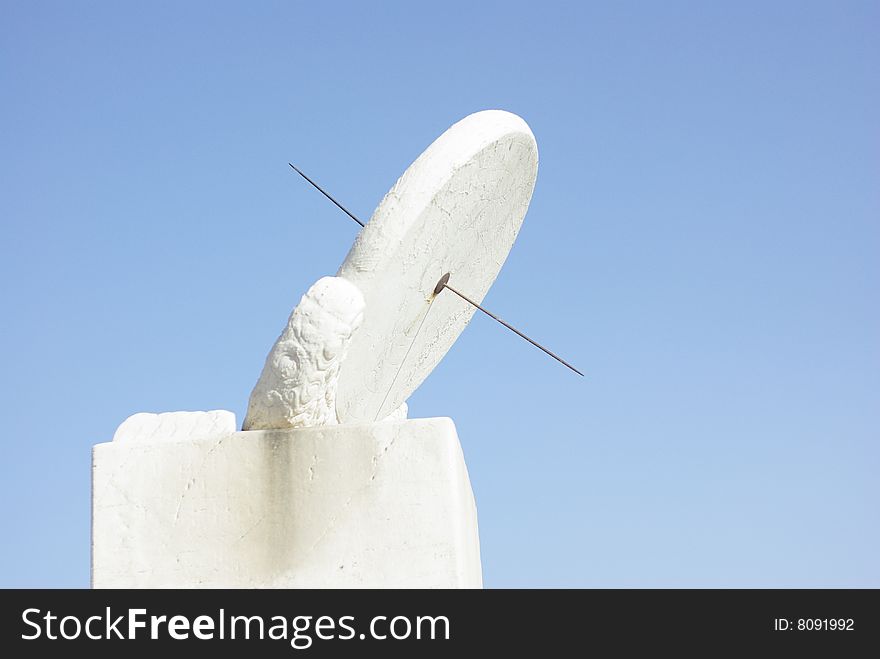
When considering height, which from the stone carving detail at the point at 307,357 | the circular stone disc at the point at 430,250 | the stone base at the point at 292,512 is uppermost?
the circular stone disc at the point at 430,250

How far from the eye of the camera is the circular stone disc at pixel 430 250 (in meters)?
5.52

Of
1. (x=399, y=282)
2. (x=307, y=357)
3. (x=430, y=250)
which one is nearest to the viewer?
(x=307, y=357)

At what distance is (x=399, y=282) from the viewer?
19.1 feet

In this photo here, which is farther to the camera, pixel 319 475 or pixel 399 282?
pixel 399 282

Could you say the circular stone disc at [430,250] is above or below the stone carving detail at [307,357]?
above

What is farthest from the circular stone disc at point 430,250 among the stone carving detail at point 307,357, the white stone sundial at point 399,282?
the stone carving detail at point 307,357

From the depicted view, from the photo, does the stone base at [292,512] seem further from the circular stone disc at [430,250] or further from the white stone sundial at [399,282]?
the circular stone disc at [430,250]

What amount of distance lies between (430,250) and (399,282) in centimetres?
26

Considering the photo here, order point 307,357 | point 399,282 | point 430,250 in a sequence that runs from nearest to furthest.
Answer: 1. point 307,357
2. point 399,282
3. point 430,250

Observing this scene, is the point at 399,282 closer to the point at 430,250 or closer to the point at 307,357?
the point at 430,250

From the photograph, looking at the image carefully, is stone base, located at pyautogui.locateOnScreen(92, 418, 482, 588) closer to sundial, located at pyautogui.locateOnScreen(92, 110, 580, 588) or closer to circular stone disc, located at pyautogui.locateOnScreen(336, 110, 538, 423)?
sundial, located at pyautogui.locateOnScreen(92, 110, 580, 588)

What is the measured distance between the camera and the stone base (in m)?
5.35

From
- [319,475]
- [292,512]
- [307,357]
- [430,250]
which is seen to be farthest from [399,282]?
[292,512]

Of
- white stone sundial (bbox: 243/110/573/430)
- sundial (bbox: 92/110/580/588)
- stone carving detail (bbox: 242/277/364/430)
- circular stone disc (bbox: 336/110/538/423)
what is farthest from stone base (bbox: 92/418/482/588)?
circular stone disc (bbox: 336/110/538/423)
